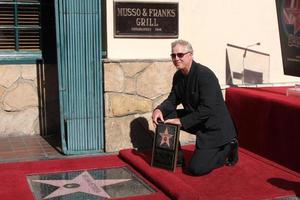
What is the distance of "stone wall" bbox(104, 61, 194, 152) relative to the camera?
20.1 ft

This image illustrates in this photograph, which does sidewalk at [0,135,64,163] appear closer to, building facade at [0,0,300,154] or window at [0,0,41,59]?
building facade at [0,0,300,154]

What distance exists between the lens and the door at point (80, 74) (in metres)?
5.89

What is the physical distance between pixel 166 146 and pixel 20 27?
2.87 m

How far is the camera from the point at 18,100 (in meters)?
6.88

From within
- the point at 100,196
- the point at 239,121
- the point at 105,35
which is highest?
the point at 105,35

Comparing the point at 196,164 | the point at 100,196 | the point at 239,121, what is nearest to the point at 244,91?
the point at 239,121

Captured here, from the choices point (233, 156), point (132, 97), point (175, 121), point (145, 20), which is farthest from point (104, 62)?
point (233, 156)

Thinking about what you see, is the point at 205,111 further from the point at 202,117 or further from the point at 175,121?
the point at 175,121

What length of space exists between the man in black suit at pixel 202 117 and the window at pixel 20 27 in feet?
7.93

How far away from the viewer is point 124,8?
20.0ft

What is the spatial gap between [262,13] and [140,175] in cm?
308

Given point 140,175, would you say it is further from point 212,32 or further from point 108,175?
point 212,32

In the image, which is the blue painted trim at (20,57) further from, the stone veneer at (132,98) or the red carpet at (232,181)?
the red carpet at (232,181)

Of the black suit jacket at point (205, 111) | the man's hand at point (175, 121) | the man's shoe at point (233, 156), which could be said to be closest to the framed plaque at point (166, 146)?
the man's hand at point (175, 121)
